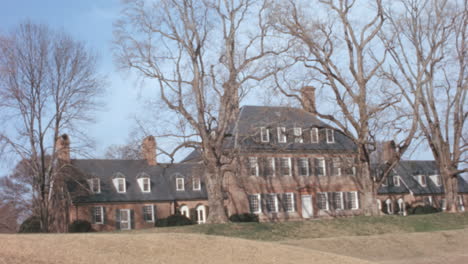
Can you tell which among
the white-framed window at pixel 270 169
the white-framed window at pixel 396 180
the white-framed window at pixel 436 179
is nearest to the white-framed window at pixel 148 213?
the white-framed window at pixel 270 169

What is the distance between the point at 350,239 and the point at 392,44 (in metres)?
16.1

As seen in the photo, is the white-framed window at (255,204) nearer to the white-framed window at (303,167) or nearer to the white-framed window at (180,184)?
the white-framed window at (303,167)

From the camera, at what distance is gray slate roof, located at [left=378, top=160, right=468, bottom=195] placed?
173ft

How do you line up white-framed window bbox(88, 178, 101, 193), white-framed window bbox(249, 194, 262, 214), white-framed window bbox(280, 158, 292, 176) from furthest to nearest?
white-framed window bbox(280, 158, 292, 176) → white-framed window bbox(249, 194, 262, 214) → white-framed window bbox(88, 178, 101, 193)

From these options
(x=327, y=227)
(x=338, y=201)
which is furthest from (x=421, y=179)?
(x=327, y=227)

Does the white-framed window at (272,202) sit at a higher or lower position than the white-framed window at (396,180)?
lower

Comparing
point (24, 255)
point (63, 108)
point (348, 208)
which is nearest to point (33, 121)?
point (63, 108)

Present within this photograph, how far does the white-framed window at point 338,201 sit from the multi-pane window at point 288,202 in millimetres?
3841

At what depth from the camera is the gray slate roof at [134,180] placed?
1660 inches

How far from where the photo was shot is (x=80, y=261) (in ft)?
41.7

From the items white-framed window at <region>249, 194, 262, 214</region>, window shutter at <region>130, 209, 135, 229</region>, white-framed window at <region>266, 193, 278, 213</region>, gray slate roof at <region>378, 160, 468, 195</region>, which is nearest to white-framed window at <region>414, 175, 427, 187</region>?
gray slate roof at <region>378, 160, 468, 195</region>

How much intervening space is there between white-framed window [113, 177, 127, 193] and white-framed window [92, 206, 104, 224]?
229 centimetres

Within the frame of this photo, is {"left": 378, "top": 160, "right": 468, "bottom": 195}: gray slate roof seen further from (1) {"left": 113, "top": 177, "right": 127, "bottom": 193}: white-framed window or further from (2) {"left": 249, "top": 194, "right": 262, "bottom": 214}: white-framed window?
(1) {"left": 113, "top": 177, "right": 127, "bottom": 193}: white-framed window

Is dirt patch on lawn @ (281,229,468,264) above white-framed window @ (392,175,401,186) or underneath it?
underneath
